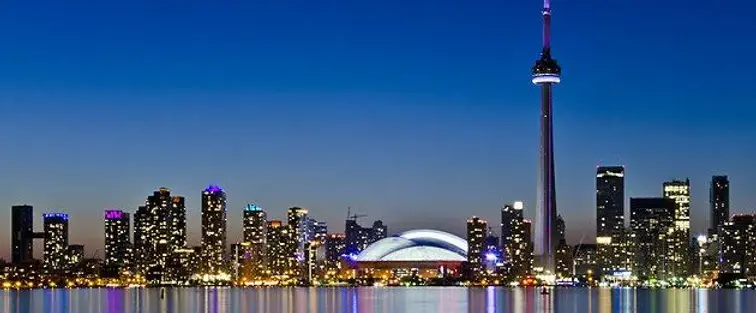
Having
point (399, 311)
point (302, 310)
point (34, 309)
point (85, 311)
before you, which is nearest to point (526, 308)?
point (399, 311)

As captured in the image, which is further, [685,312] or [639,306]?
[639,306]

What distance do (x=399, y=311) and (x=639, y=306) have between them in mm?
32271

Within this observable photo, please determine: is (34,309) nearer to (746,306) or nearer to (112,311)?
(112,311)

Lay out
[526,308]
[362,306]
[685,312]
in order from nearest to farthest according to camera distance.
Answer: [685,312]
[526,308]
[362,306]

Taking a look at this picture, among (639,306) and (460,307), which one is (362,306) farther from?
(639,306)

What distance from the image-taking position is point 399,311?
472 feet

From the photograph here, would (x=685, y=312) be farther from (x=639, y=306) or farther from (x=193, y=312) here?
(x=193, y=312)

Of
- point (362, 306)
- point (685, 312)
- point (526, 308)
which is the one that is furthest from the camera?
point (362, 306)

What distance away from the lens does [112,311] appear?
14062 cm

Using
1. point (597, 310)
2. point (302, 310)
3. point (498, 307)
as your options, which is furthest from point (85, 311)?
point (597, 310)

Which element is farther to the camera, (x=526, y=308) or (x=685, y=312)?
(x=526, y=308)

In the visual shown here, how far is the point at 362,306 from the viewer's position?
157m

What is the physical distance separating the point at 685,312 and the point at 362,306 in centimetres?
3935

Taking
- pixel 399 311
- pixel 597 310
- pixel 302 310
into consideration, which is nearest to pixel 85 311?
pixel 302 310
